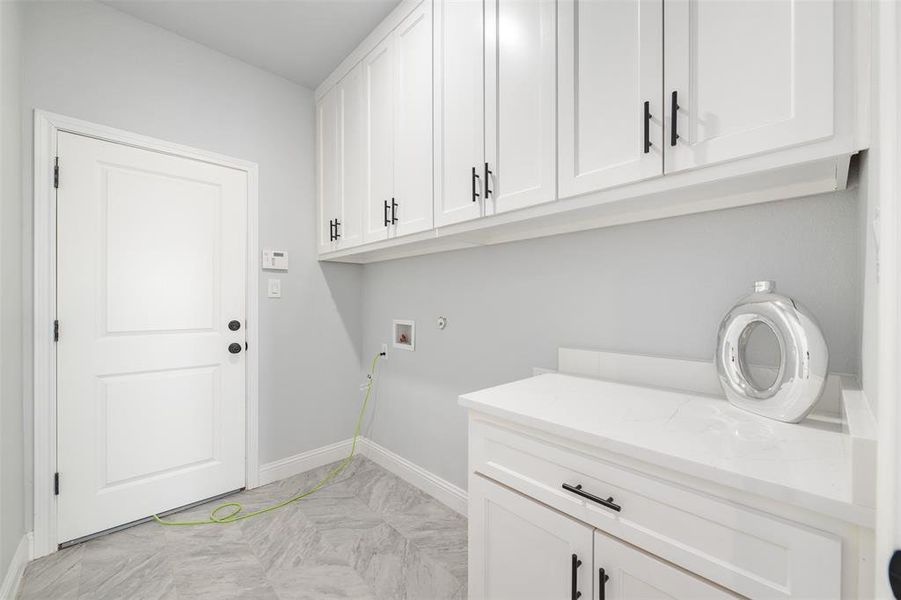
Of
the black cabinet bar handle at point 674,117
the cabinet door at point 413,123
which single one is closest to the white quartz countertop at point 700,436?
the black cabinet bar handle at point 674,117

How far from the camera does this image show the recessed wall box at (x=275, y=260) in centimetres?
236

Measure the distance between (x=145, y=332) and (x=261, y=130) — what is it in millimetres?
1375

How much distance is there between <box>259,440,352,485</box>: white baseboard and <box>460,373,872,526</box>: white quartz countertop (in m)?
1.86

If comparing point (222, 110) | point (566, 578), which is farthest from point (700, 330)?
point (222, 110)

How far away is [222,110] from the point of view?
222 centimetres

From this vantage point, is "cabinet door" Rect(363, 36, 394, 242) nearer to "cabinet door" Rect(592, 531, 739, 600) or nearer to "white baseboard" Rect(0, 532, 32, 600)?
"cabinet door" Rect(592, 531, 739, 600)

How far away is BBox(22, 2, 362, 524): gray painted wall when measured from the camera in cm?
176

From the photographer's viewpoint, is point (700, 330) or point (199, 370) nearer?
point (700, 330)

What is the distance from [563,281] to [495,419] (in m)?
0.72

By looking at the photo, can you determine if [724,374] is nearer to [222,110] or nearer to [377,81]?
[377,81]

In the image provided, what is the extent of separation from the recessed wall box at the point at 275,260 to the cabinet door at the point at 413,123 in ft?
3.24

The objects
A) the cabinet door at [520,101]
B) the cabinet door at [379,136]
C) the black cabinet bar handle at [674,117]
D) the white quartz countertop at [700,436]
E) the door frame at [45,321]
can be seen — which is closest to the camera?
the white quartz countertop at [700,436]

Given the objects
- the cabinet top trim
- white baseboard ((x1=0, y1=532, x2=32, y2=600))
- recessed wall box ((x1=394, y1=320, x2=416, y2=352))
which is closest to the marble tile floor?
white baseboard ((x1=0, y1=532, x2=32, y2=600))

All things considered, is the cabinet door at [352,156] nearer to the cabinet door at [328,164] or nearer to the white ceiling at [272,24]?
the cabinet door at [328,164]
